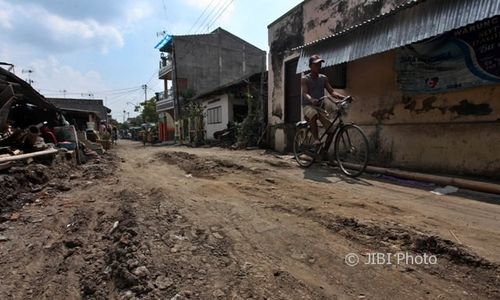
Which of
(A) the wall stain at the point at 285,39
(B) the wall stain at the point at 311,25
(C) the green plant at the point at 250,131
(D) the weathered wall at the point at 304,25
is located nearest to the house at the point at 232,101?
(C) the green plant at the point at 250,131

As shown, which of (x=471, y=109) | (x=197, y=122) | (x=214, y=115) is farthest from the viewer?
(x=214, y=115)

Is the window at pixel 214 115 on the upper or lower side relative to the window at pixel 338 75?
lower

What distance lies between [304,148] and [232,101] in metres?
13.5

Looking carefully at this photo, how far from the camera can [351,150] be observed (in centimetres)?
577

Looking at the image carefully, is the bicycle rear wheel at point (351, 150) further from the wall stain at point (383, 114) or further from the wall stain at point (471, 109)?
the wall stain at point (471, 109)

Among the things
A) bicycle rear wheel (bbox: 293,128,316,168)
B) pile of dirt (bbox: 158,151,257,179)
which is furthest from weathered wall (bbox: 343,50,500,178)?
pile of dirt (bbox: 158,151,257,179)

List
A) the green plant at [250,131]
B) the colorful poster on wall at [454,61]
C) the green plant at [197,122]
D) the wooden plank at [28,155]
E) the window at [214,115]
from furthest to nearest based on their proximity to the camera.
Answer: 1. the green plant at [197,122]
2. the window at [214,115]
3. the green plant at [250,131]
4. the wooden plank at [28,155]
5. the colorful poster on wall at [454,61]

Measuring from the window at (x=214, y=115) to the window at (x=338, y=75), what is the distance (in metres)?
14.0

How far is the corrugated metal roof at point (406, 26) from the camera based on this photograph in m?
4.53

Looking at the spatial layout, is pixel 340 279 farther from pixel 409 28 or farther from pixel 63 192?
pixel 63 192

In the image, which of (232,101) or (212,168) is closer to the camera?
(212,168)

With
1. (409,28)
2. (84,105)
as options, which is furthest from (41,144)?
(84,105)

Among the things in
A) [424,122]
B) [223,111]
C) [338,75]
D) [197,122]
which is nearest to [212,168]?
[338,75]

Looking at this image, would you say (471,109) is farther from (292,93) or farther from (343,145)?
(292,93)
